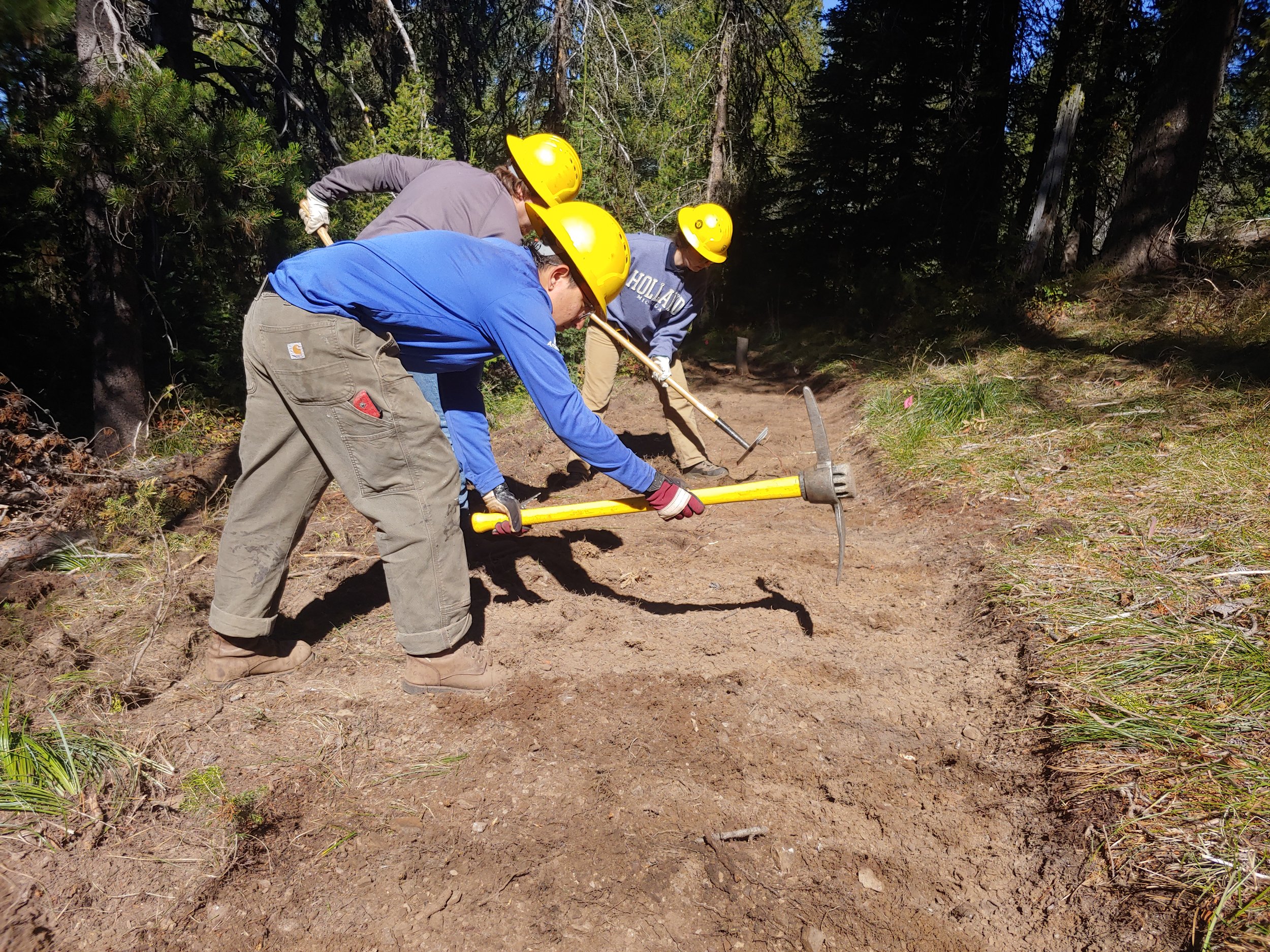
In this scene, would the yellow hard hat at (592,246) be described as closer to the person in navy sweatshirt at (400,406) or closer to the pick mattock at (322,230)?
the person in navy sweatshirt at (400,406)

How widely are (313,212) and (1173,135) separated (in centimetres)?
757

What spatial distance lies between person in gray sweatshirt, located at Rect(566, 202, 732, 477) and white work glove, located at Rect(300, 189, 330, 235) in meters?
1.97

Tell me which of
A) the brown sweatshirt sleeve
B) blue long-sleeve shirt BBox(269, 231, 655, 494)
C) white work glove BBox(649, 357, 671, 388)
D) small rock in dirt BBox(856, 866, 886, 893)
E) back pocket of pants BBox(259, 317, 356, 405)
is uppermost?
the brown sweatshirt sleeve

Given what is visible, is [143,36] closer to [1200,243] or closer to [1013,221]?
[1200,243]

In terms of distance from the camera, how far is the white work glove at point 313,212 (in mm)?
4055

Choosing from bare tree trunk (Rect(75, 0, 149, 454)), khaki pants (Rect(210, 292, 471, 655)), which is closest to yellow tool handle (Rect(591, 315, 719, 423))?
khaki pants (Rect(210, 292, 471, 655))

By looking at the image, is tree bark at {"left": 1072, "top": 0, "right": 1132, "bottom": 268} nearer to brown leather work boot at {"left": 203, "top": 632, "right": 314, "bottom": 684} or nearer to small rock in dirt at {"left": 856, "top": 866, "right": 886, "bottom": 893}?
small rock in dirt at {"left": 856, "top": 866, "right": 886, "bottom": 893}

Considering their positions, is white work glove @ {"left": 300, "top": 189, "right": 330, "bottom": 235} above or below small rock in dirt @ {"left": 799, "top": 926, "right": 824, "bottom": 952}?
above

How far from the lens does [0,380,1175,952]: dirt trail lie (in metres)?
1.96

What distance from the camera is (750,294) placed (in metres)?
13.4

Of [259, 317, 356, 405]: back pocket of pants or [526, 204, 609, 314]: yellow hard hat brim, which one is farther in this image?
[526, 204, 609, 314]: yellow hard hat brim

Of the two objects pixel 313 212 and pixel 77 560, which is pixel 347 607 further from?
pixel 313 212

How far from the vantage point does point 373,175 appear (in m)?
4.04

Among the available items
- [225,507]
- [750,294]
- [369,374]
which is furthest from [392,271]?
[750,294]
